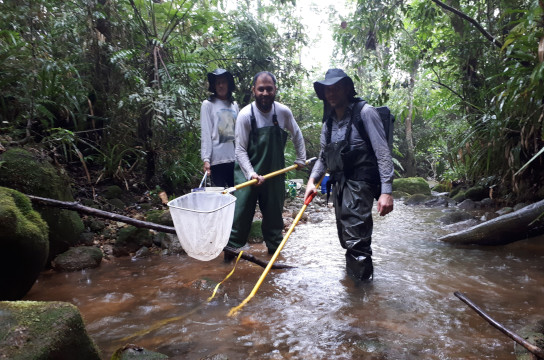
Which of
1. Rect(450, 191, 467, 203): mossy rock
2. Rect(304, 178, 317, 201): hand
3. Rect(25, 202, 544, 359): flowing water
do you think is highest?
Rect(304, 178, 317, 201): hand

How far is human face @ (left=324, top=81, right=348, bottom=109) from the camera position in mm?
3143

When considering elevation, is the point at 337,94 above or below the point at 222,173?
above

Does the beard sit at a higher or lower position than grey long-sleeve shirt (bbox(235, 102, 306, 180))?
higher

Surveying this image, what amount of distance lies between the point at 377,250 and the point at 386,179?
182 centimetres

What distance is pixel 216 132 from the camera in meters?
4.24

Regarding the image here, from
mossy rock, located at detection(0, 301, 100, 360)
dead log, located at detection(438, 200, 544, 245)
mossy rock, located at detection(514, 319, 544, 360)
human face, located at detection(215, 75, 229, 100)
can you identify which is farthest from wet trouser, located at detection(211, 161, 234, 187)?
mossy rock, located at detection(514, 319, 544, 360)

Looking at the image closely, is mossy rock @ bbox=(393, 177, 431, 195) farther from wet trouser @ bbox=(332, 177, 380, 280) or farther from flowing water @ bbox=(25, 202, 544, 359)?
wet trouser @ bbox=(332, 177, 380, 280)

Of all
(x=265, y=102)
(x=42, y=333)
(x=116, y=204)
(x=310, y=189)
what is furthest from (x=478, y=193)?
(x=42, y=333)

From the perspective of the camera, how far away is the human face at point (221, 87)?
4277mm

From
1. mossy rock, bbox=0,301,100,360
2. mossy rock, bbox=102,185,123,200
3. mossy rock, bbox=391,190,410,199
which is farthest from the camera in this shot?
mossy rock, bbox=391,190,410,199

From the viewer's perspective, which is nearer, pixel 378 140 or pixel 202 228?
pixel 202 228

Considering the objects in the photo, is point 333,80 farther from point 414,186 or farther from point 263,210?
point 414,186

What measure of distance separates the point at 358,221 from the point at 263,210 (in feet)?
4.14

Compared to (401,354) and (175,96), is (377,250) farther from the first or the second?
(175,96)
